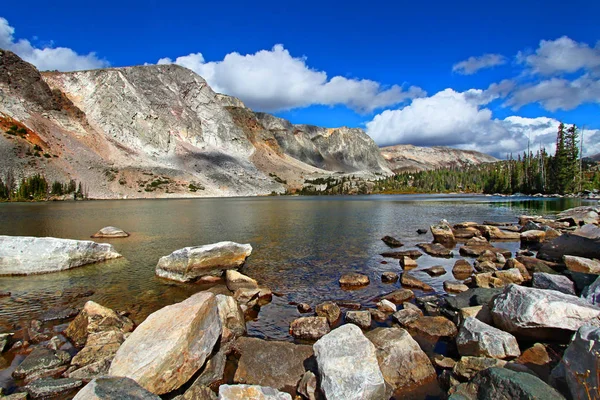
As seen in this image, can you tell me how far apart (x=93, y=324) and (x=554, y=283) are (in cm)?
1750

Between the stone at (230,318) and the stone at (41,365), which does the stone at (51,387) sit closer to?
the stone at (41,365)

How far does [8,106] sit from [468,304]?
19771 centimetres

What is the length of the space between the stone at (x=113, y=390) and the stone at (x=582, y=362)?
862 centimetres

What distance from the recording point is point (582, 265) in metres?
16.9

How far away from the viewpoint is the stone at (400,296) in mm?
15281

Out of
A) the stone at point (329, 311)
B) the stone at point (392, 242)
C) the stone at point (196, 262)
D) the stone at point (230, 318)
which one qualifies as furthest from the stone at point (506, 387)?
the stone at point (392, 242)

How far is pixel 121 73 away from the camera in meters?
196

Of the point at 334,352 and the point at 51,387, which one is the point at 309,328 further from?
the point at 51,387

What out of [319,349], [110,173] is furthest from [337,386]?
[110,173]

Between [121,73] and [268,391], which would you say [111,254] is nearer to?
[268,391]

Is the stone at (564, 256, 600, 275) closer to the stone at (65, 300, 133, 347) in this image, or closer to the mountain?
the stone at (65, 300, 133, 347)

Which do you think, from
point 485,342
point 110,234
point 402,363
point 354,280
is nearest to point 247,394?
point 402,363

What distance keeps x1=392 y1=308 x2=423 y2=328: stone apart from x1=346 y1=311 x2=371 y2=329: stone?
111 cm

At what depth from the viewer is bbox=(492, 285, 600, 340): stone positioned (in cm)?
873
